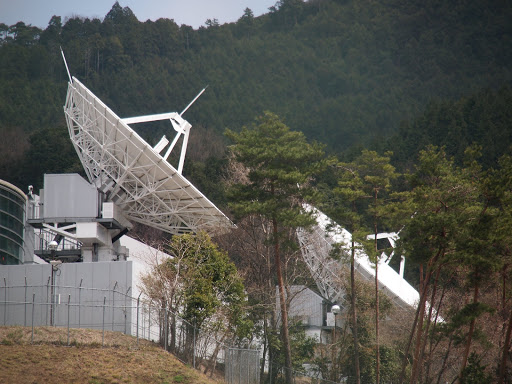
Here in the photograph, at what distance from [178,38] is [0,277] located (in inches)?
5281

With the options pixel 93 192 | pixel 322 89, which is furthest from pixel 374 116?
pixel 93 192

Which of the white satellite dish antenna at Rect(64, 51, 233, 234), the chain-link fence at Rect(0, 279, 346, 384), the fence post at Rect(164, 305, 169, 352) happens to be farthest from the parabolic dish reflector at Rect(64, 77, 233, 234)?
the fence post at Rect(164, 305, 169, 352)

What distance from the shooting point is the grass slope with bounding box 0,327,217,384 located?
87.5ft

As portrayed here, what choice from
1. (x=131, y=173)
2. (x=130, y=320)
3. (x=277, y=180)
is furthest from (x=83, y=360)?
(x=277, y=180)

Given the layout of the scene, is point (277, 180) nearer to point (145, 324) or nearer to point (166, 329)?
Answer: point (145, 324)

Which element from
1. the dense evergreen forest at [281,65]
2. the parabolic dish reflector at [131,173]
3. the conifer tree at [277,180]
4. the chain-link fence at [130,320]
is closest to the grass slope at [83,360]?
the chain-link fence at [130,320]

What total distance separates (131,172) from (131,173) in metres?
0.20

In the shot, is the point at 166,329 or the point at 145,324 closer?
the point at 166,329

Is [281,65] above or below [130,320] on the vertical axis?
above

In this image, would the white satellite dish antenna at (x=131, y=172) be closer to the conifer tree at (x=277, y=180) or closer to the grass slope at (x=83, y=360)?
the conifer tree at (x=277, y=180)

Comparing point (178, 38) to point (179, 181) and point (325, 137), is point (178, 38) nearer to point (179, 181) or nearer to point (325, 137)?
point (325, 137)

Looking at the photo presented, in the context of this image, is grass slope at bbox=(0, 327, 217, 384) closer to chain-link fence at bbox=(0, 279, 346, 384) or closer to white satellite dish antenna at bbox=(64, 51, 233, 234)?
chain-link fence at bbox=(0, 279, 346, 384)

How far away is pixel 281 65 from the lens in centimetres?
17050

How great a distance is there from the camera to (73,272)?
40188 mm
